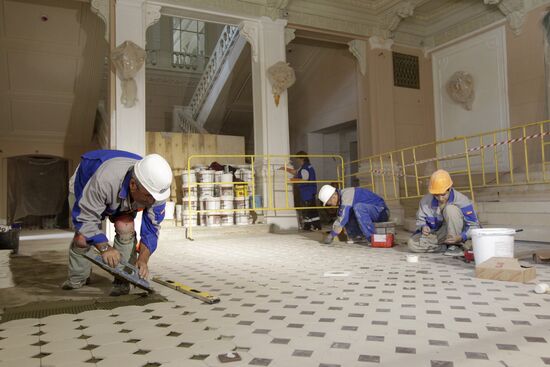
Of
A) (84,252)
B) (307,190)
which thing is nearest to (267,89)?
(307,190)

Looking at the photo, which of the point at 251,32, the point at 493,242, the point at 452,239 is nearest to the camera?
the point at 493,242

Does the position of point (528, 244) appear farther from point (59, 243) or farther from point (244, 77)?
point (244, 77)

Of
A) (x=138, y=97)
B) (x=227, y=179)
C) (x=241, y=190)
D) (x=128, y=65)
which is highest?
(x=128, y=65)

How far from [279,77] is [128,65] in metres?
3.00

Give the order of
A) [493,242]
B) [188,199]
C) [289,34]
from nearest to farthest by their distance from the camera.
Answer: [493,242]
[188,199]
[289,34]

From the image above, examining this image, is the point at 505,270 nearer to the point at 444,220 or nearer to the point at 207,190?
the point at 444,220

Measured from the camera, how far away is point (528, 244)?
5957 millimetres

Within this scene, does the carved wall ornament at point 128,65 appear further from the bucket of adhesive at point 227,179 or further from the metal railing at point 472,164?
the metal railing at point 472,164

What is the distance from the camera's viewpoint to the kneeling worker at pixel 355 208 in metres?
6.29

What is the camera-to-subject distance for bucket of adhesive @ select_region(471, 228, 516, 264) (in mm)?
4020

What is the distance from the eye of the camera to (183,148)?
34.0 ft

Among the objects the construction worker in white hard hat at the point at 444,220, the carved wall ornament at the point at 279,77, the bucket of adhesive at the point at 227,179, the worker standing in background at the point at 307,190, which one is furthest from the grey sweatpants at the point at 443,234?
the carved wall ornament at the point at 279,77

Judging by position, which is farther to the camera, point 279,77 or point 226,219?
point 279,77

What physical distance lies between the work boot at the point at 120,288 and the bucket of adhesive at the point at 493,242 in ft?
10.0
